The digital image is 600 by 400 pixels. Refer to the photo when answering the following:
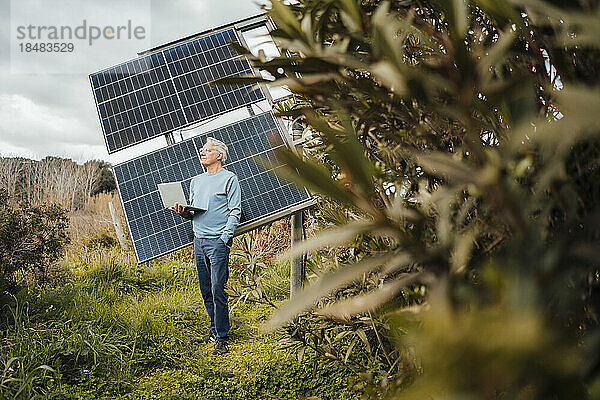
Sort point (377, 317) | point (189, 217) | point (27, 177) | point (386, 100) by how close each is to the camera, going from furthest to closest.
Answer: point (27, 177) < point (189, 217) < point (377, 317) < point (386, 100)

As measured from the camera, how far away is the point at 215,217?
4.62 m

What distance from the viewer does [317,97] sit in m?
0.92

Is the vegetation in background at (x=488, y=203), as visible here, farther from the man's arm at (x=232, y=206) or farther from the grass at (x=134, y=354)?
the man's arm at (x=232, y=206)

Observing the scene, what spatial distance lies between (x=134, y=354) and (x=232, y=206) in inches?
59.1

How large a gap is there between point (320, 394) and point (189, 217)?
6.66 feet

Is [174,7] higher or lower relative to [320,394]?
higher

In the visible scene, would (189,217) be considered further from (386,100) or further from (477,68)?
(477,68)

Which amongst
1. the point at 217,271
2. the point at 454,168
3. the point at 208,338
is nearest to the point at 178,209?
the point at 217,271

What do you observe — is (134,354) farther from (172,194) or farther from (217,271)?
(172,194)

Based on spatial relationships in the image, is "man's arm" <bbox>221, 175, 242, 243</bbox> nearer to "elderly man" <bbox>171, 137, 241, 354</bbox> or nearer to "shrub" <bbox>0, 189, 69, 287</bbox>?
"elderly man" <bbox>171, 137, 241, 354</bbox>

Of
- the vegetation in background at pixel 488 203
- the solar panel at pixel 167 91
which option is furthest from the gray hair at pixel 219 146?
the vegetation in background at pixel 488 203

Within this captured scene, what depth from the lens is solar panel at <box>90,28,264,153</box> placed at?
480 centimetres

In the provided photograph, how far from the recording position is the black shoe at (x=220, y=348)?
15.0 feet

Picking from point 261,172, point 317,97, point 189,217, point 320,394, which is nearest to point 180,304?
point 189,217
